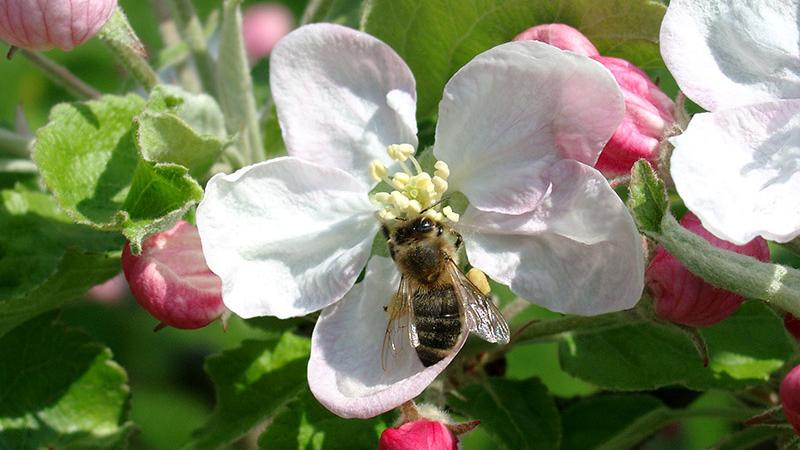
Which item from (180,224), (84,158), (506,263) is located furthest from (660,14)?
(84,158)

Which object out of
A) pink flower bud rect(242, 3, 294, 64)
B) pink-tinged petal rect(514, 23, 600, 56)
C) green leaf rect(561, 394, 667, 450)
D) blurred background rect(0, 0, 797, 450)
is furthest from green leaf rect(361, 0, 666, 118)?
pink flower bud rect(242, 3, 294, 64)

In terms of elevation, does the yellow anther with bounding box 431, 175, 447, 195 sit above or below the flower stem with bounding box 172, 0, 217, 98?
above

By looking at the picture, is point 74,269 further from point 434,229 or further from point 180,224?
point 434,229

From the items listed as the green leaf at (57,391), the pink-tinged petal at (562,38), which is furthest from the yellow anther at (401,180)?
the green leaf at (57,391)

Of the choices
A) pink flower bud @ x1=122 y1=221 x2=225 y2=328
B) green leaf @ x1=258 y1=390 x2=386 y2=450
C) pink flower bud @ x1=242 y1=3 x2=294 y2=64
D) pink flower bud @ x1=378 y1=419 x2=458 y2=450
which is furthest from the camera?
pink flower bud @ x1=242 y1=3 x2=294 y2=64

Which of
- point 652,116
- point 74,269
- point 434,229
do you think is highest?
point 652,116

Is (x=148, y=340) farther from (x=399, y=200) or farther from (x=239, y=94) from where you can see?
(x=399, y=200)

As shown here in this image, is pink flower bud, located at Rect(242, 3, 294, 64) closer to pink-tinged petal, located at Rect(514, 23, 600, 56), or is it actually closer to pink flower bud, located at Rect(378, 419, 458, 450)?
pink-tinged petal, located at Rect(514, 23, 600, 56)
